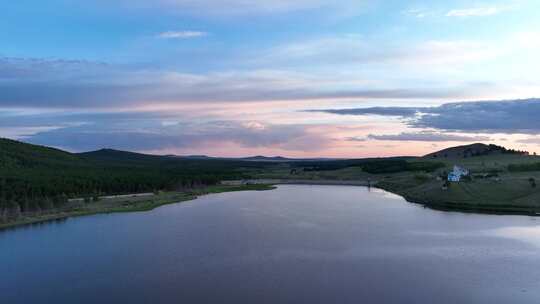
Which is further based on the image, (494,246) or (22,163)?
(22,163)

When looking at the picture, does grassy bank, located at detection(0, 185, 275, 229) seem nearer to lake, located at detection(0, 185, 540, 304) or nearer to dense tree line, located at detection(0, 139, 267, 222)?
dense tree line, located at detection(0, 139, 267, 222)

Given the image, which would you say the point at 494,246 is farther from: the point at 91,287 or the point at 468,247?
the point at 91,287

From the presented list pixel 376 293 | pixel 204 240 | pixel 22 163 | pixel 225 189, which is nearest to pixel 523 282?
pixel 376 293

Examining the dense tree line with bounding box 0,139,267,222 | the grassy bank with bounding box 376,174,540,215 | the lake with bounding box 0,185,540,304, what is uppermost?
the dense tree line with bounding box 0,139,267,222

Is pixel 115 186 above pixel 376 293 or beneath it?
above

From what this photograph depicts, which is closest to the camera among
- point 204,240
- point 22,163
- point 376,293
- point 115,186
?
point 376,293

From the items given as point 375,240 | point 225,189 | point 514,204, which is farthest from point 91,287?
point 225,189

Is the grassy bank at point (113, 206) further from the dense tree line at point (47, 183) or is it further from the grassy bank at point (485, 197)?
the grassy bank at point (485, 197)

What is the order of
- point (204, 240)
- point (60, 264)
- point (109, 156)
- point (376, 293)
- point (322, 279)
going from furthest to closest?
1. point (109, 156)
2. point (204, 240)
3. point (60, 264)
4. point (322, 279)
5. point (376, 293)

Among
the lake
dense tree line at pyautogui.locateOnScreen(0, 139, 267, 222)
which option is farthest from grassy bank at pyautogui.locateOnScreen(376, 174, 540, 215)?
dense tree line at pyautogui.locateOnScreen(0, 139, 267, 222)

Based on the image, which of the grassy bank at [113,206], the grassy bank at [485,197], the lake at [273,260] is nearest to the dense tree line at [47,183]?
the grassy bank at [113,206]
